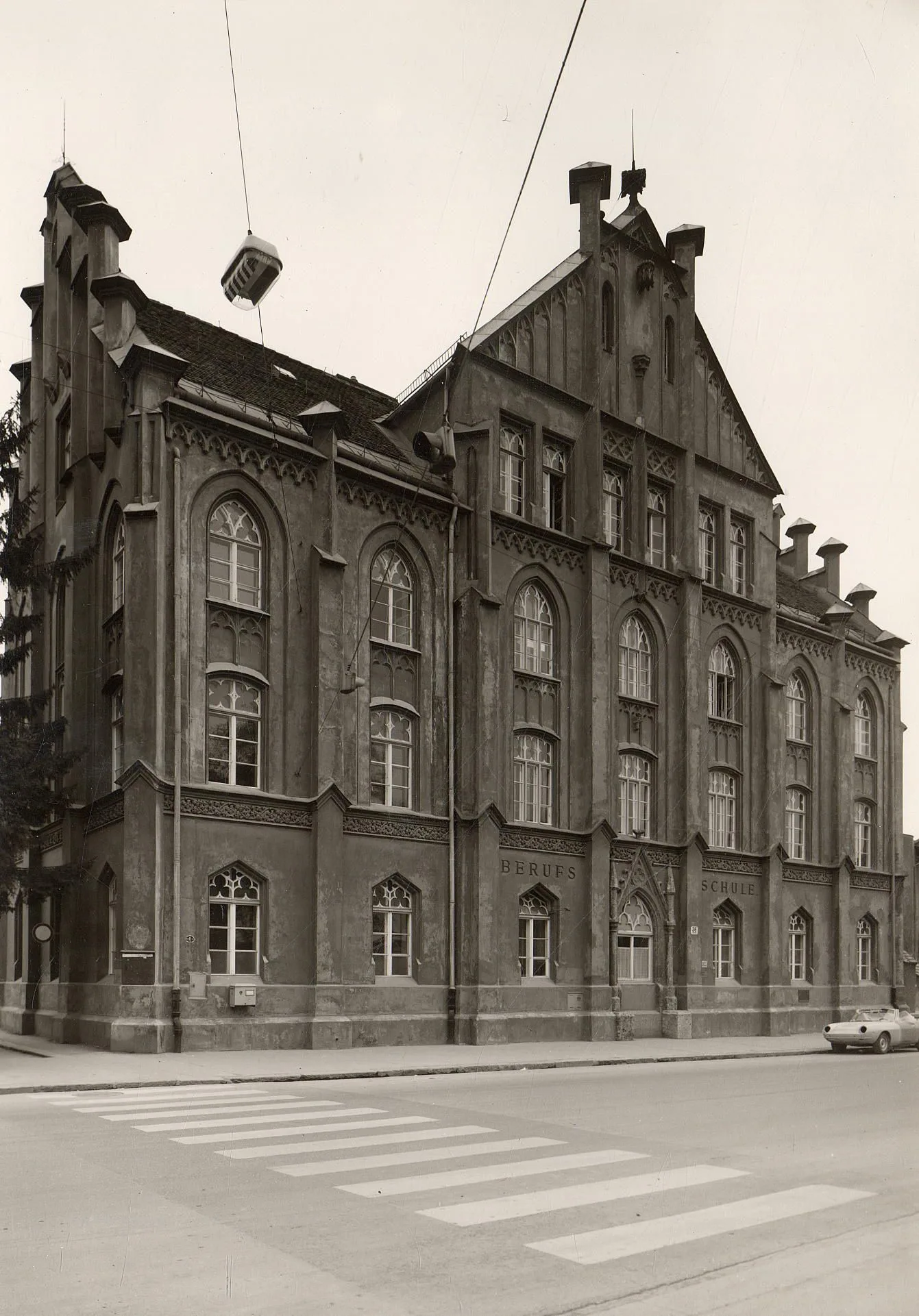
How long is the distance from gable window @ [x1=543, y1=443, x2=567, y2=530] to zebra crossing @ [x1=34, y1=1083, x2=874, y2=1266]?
1931cm

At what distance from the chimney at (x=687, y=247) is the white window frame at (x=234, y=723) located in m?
19.0

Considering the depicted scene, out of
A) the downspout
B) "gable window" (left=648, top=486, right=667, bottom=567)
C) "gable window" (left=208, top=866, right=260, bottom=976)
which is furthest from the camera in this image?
"gable window" (left=648, top=486, right=667, bottom=567)

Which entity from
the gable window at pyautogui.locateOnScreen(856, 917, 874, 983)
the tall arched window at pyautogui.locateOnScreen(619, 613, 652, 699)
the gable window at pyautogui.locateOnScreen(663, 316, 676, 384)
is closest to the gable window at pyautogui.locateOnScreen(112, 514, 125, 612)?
the tall arched window at pyautogui.locateOnScreen(619, 613, 652, 699)

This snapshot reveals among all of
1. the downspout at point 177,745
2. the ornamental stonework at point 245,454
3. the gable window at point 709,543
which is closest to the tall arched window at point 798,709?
the gable window at point 709,543

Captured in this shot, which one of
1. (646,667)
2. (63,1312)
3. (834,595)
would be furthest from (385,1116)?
(834,595)

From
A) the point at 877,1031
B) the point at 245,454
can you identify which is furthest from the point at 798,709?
the point at 245,454

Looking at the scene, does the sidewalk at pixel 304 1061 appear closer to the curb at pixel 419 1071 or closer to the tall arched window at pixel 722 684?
the curb at pixel 419 1071

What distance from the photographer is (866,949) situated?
42344mm

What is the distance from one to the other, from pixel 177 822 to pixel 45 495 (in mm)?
11868

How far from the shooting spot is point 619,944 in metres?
32.2

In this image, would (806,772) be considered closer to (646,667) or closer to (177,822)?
(646,667)

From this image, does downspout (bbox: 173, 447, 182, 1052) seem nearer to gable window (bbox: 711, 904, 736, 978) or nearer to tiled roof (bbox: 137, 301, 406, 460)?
tiled roof (bbox: 137, 301, 406, 460)

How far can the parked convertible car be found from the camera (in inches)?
1211

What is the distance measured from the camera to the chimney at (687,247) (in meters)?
36.7
